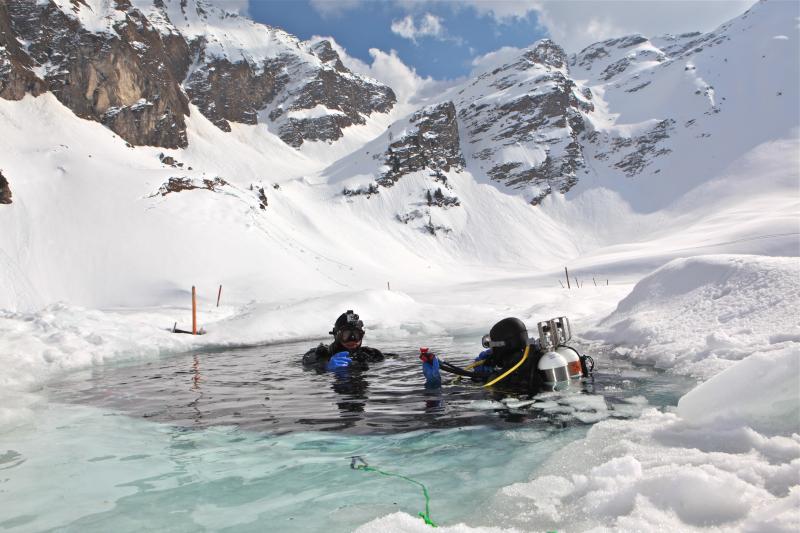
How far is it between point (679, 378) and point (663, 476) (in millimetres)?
5005

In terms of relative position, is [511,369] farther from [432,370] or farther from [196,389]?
[196,389]

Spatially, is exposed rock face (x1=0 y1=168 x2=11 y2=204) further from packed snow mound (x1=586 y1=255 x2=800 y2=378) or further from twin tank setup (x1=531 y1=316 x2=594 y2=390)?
twin tank setup (x1=531 y1=316 x2=594 y2=390)

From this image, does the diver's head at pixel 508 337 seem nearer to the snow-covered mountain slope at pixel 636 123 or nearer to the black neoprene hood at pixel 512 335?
the black neoprene hood at pixel 512 335

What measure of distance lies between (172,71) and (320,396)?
105598 millimetres

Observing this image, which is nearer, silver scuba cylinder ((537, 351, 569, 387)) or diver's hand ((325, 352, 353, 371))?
silver scuba cylinder ((537, 351, 569, 387))

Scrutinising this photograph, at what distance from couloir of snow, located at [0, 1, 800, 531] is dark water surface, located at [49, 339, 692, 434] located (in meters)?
0.91

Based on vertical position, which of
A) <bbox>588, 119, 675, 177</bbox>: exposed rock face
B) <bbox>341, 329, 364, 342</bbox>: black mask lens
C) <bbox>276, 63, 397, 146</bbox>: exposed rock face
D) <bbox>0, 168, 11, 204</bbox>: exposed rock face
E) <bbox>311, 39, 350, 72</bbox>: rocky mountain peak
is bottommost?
<bbox>341, 329, 364, 342</bbox>: black mask lens

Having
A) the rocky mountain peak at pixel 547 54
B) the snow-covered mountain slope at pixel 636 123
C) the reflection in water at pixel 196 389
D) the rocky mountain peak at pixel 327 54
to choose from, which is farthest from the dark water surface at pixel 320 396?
the rocky mountain peak at pixel 327 54

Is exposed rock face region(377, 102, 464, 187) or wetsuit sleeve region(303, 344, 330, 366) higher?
exposed rock face region(377, 102, 464, 187)

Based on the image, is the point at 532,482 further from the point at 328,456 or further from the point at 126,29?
the point at 126,29

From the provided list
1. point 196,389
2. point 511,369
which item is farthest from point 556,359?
point 196,389

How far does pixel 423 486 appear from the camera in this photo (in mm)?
4031

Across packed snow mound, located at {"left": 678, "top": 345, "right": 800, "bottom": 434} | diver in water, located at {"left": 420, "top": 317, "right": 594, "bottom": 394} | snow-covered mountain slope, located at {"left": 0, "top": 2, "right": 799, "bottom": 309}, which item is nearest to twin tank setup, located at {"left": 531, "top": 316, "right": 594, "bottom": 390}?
diver in water, located at {"left": 420, "top": 317, "right": 594, "bottom": 394}

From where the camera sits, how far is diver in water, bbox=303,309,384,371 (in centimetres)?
976
